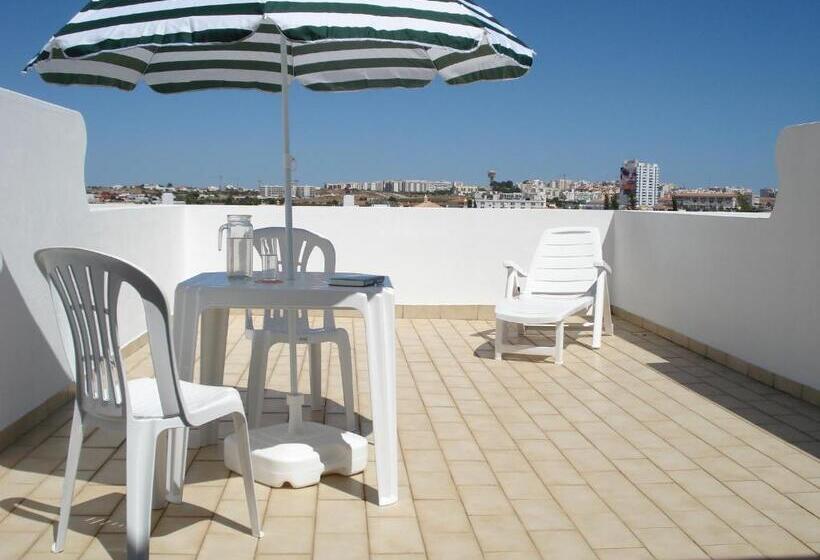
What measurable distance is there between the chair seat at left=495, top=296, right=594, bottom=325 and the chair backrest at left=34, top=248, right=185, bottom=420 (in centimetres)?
367

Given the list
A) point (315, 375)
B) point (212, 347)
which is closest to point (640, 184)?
point (315, 375)

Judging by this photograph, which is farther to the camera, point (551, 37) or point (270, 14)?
point (551, 37)

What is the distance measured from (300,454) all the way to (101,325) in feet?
3.83

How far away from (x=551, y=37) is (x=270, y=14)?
40.6 meters

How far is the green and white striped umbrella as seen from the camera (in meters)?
2.72

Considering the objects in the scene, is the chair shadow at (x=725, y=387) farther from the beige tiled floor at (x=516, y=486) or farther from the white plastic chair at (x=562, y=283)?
the white plastic chair at (x=562, y=283)

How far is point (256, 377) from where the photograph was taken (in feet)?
12.8

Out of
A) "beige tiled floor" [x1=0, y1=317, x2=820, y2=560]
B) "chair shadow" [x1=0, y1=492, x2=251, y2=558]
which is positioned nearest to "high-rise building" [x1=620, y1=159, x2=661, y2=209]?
"beige tiled floor" [x1=0, y1=317, x2=820, y2=560]

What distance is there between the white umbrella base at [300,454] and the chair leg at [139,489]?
0.93 meters

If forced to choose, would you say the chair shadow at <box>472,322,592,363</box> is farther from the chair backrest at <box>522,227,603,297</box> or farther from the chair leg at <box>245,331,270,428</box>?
the chair leg at <box>245,331,270,428</box>

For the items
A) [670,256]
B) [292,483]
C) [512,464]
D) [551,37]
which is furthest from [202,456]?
[551,37]

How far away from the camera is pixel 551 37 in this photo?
41094 mm

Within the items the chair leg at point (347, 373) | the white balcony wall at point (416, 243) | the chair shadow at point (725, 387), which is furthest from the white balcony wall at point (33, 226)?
the chair shadow at point (725, 387)

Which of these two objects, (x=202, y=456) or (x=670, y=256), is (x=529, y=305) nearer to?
(x=670, y=256)
